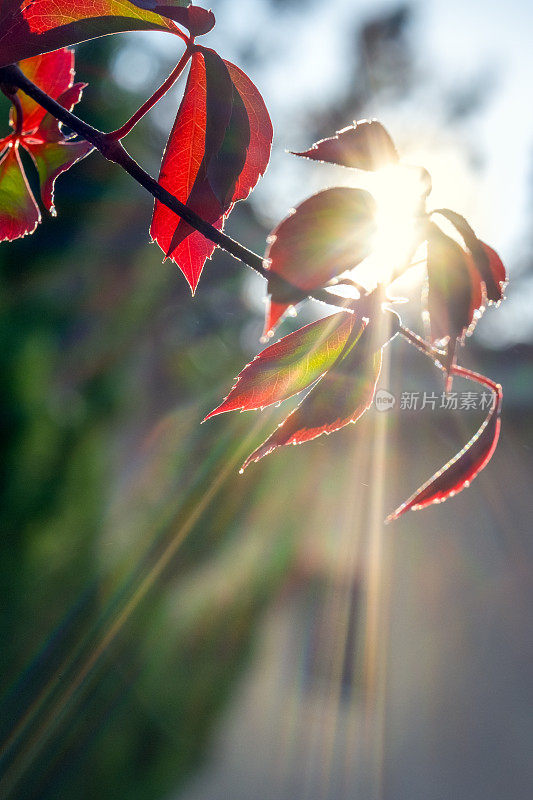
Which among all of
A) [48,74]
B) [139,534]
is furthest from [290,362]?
[139,534]

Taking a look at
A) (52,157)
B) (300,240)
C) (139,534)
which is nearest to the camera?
(300,240)

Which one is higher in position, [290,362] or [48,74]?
[48,74]

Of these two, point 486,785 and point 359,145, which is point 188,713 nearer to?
point 359,145

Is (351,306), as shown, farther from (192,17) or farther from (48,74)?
(48,74)

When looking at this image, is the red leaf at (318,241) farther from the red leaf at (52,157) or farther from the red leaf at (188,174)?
the red leaf at (52,157)

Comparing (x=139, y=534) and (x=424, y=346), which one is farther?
(x=139, y=534)

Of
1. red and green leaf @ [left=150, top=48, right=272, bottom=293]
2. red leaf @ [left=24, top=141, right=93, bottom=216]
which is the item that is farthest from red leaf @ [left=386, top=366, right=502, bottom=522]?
red leaf @ [left=24, top=141, right=93, bottom=216]

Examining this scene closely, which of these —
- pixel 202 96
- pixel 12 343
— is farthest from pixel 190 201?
pixel 12 343
